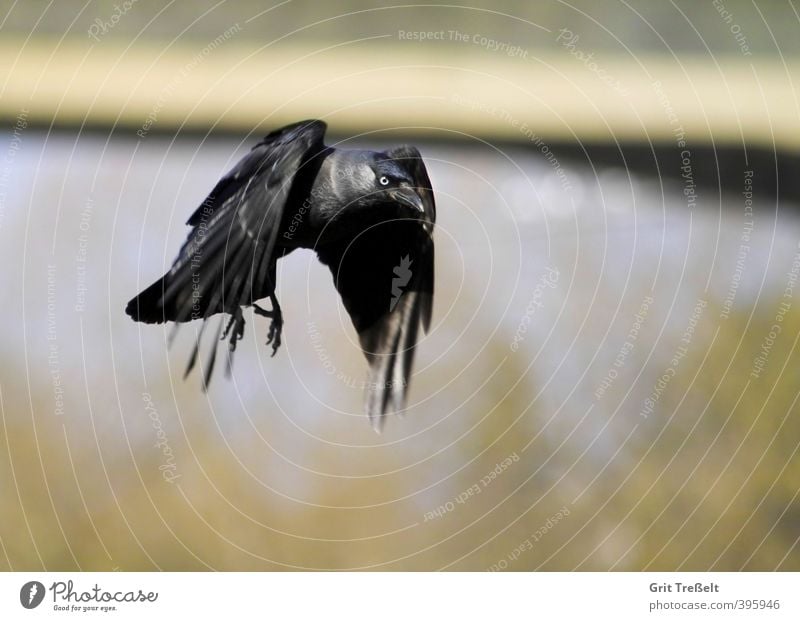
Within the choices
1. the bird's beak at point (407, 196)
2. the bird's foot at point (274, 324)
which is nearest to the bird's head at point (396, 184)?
the bird's beak at point (407, 196)

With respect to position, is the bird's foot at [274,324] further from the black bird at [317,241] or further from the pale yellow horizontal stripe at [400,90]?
the pale yellow horizontal stripe at [400,90]

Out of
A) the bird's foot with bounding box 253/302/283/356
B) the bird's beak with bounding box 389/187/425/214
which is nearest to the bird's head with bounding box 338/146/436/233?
the bird's beak with bounding box 389/187/425/214

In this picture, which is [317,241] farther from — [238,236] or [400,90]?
[400,90]

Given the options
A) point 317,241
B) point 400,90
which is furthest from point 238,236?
point 400,90

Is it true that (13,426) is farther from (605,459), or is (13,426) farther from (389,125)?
(605,459)

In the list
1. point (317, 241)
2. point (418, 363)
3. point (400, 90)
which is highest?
point (400, 90)
